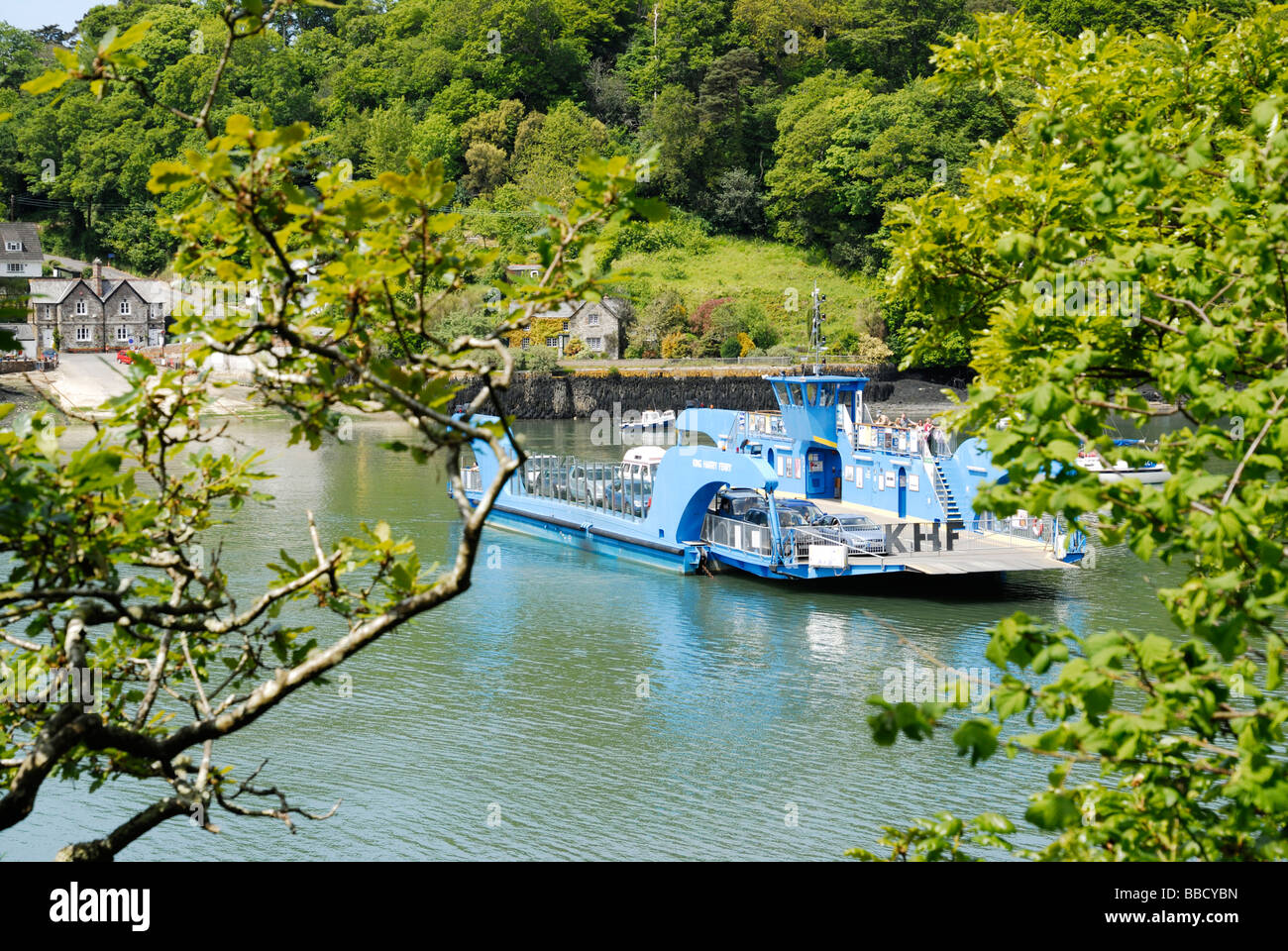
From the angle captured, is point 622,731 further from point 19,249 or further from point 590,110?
point 590,110

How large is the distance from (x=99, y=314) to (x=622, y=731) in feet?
235

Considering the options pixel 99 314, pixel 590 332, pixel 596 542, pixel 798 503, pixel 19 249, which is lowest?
pixel 596 542

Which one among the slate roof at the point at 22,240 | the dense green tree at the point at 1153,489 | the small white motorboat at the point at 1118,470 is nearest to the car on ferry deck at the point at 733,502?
the small white motorboat at the point at 1118,470

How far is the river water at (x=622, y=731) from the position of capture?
1350 cm

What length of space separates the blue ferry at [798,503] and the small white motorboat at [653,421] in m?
28.3

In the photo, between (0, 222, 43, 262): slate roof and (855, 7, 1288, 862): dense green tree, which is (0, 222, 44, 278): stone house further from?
(855, 7, 1288, 862): dense green tree

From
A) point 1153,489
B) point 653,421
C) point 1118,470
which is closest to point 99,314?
point 653,421

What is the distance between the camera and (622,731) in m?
17.0

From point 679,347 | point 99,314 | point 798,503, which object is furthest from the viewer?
point 99,314

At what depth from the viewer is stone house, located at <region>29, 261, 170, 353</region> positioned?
78312mm

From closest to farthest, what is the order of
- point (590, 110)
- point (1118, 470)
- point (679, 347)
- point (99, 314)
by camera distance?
1. point (1118, 470)
2. point (679, 347)
3. point (99, 314)
4. point (590, 110)

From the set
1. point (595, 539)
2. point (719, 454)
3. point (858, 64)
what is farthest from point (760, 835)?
point (858, 64)

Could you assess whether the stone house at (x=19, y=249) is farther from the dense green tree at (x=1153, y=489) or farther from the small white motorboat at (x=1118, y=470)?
the dense green tree at (x=1153, y=489)

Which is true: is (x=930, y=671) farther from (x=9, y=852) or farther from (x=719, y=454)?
(x=9, y=852)
